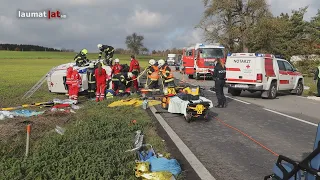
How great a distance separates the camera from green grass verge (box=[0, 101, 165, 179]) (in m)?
4.58

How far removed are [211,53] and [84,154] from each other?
2132 cm

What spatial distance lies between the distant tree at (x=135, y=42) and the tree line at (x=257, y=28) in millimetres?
52418

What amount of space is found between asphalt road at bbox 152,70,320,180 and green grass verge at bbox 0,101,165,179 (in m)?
0.99

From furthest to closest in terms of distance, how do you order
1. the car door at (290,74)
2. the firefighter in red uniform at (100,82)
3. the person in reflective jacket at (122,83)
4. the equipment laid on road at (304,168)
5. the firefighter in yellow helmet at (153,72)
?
1. the car door at (290,74)
2. the person in reflective jacket at (122,83)
3. the firefighter in yellow helmet at (153,72)
4. the firefighter in red uniform at (100,82)
5. the equipment laid on road at (304,168)

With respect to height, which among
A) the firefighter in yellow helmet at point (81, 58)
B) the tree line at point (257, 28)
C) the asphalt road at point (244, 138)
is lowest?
the asphalt road at point (244, 138)

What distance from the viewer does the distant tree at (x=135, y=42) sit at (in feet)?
323

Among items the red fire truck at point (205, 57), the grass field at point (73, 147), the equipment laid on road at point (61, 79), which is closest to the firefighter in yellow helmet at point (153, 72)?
the equipment laid on road at point (61, 79)

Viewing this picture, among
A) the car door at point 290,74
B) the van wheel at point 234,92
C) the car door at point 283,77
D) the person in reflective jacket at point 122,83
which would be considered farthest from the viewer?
the car door at point 290,74

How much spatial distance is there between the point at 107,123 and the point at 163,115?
2.52m

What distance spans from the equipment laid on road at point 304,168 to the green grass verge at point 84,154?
207 centimetres

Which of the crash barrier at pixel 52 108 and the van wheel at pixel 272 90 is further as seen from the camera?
the van wheel at pixel 272 90

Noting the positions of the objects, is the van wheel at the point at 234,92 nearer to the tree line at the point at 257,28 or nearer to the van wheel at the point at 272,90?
the van wheel at the point at 272,90

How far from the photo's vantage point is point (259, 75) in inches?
551

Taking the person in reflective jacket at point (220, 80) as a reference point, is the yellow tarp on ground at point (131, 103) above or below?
below
